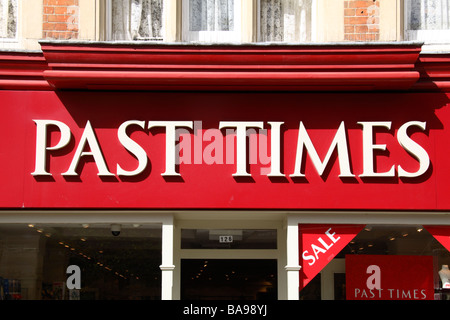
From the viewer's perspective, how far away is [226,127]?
333 inches

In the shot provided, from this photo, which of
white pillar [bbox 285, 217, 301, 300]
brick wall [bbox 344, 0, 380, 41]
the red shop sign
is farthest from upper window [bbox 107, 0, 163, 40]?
the red shop sign

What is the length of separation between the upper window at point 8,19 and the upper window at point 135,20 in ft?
3.84

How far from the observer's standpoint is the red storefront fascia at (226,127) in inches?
326

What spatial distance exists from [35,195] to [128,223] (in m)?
1.11

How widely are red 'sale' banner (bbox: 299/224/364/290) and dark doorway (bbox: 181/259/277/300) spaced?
94 centimetres

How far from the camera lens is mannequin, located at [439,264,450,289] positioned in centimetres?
879

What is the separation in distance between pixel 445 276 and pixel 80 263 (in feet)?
14.5

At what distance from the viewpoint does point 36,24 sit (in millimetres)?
8664

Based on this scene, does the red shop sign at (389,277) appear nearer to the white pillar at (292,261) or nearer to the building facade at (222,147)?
the building facade at (222,147)

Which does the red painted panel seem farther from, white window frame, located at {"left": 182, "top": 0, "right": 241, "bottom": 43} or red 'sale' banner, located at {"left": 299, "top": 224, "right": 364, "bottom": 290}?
white window frame, located at {"left": 182, "top": 0, "right": 241, "bottom": 43}

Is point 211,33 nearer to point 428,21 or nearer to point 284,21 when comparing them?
point 284,21

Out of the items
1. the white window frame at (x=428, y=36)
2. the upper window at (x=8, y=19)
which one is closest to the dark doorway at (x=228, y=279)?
the white window frame at (x=428, y=36)

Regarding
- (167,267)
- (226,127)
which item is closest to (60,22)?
(226,127)
